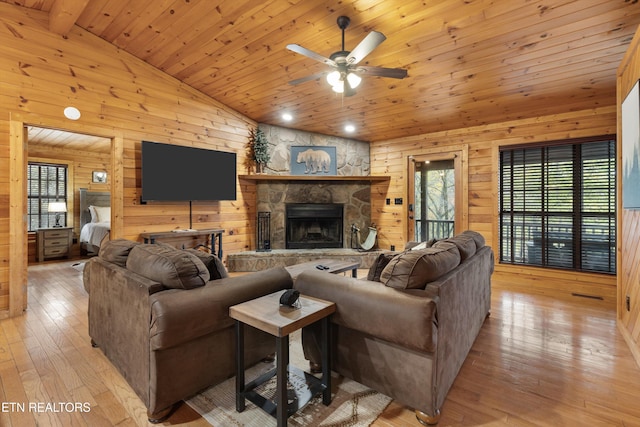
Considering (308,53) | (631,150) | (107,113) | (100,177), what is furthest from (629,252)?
(100,177)

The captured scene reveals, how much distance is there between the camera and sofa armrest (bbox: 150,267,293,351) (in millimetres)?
1607

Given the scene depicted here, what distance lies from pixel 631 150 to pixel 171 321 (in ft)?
11.8

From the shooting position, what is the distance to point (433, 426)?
1659mm

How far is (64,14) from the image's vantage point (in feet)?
10.4

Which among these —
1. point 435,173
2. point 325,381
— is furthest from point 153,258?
point 435,173

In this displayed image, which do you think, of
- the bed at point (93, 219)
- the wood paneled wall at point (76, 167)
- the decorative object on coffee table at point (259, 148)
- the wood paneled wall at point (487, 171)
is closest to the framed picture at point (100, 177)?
the wood paneled wall at point (76, 167)

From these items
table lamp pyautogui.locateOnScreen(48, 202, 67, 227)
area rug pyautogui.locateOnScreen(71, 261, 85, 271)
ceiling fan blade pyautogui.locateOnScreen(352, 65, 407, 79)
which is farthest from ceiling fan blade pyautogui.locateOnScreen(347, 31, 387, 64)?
table lamp pyautogui.locateOnScreen(48, 202, 67, 227)

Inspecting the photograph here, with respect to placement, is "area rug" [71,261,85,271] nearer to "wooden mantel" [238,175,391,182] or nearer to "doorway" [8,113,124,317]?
"doorway" [8,113,124,317]

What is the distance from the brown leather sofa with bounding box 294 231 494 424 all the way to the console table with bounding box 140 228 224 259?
9.63ft

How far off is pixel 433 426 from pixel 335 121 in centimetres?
453

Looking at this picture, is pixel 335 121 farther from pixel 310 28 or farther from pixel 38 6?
pixel 38 6

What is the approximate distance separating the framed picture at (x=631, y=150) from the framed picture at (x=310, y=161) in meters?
3.95

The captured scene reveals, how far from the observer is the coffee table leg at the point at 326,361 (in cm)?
182

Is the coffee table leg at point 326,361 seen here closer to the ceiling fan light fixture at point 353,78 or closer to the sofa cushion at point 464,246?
the sofa cushion at point 464,246
